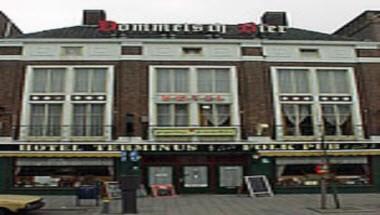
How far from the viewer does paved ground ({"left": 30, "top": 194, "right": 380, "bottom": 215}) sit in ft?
50.8

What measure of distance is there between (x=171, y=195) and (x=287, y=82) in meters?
8.85

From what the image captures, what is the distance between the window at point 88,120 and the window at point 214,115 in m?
5.31

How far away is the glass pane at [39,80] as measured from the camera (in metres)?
23.7

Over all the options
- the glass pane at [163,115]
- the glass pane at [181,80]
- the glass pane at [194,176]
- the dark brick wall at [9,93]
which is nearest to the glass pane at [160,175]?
the glass pane at [194,176]

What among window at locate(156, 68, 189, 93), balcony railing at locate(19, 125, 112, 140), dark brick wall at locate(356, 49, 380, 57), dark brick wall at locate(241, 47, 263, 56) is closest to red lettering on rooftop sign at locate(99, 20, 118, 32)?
window at locate(156, 68, 189, 93)

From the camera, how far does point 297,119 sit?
24.0 meters

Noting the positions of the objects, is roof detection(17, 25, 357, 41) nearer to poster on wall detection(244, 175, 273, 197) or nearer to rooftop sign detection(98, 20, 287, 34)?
rooftop sign detection(98, 20, 287, 34)

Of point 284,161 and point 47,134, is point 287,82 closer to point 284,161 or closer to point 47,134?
point 284,161

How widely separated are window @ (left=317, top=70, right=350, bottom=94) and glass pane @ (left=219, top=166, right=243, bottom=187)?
641cm

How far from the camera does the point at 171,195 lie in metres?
22.1

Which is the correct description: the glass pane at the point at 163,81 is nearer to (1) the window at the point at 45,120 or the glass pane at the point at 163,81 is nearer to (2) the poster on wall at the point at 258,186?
(1) the window at the point at 45,120

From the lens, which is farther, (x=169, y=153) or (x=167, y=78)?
(x=167, y=78)

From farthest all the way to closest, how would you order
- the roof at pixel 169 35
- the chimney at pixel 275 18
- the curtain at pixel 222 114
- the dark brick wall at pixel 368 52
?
the chimney at pixel 275 18
the roof at pixel 169 35
the dark brick wall at pixel 368 52
the curtain at pixel 222 114

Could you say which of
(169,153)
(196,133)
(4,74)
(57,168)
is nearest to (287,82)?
(196,133)
